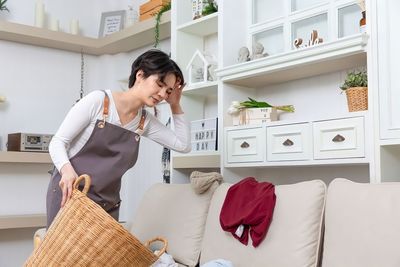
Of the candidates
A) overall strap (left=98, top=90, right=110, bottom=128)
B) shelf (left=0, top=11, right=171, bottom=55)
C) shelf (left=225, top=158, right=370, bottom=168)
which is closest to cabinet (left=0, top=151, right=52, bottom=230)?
shelf (left=0, top=11, right=171, bottom=55)

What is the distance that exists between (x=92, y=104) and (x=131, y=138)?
237 mm

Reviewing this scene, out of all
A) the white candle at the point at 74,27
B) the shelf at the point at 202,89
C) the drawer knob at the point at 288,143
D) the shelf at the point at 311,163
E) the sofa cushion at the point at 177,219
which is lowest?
the sofa cushion at the point at 177,219

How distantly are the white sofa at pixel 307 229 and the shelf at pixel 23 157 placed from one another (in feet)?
4.93

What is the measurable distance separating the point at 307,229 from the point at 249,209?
0.29m

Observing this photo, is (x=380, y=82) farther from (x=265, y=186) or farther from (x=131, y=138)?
(x=131, y=138)

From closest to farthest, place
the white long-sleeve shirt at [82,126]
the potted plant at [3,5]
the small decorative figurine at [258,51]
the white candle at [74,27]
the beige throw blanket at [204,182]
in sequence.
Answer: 1. the white long-sleeve shirt at [82,126]
2. the beige throw blanket at [204,182]
3. the small decorative figurine at [258,51]
4. the potted plant at [3,5]
5. the white candle at [74,27]

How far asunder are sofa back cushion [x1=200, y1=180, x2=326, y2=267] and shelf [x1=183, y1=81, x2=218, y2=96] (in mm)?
1114

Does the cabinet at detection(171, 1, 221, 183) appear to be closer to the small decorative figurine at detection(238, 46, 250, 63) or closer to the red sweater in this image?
the small decorative figurine at detection(238, 46, 250, 63)

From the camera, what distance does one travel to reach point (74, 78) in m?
4.45

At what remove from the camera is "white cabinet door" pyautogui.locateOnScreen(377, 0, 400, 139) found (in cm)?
222

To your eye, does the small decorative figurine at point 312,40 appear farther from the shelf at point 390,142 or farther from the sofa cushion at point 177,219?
the sofa cushion at point 177,219

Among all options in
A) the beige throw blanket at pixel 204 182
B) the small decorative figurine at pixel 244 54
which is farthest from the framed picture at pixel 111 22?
the beige throw blanket at pixel 204 182

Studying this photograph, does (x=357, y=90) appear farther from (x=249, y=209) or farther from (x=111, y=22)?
(x=111, y=22)

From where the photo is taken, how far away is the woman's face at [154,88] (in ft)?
6.64
